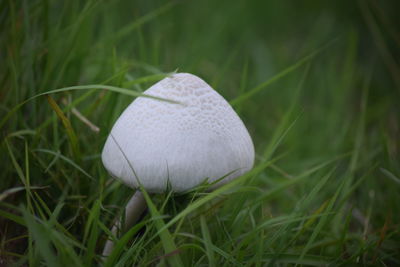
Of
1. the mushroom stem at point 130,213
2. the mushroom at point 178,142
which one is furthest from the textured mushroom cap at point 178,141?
the mushroom stem at point 130,213

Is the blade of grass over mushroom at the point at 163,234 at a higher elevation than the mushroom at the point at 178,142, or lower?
lower

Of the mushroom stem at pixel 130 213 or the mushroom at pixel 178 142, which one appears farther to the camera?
the mushroom stem at pixel 130 213

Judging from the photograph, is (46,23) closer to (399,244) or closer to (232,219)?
(232,219)

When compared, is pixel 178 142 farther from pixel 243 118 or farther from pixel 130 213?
pixel 243 118

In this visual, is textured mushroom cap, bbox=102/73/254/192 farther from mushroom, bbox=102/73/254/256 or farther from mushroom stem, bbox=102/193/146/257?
mushroom stem, bbox=102/193/146/257

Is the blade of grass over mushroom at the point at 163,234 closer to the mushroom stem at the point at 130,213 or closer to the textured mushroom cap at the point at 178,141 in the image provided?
the textured mushroom cap at the point at 178,141

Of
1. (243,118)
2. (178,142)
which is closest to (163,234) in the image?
(178,142)

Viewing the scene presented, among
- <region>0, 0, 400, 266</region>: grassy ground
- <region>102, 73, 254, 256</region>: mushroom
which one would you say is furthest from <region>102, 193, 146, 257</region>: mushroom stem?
<region>102, 73, 254, 256</region>: mushroom
